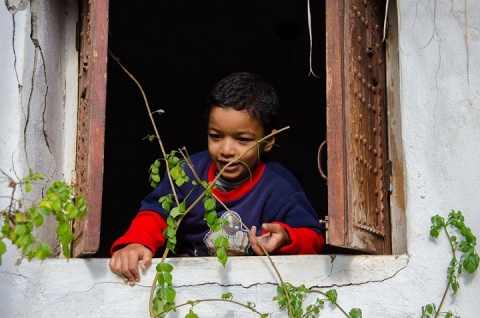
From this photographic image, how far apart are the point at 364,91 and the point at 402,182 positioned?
431 millimetres

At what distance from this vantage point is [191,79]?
354 inches

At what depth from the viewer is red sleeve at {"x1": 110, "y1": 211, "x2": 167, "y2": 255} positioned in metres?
4.28

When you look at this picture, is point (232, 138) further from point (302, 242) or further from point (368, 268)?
point (368, 268)

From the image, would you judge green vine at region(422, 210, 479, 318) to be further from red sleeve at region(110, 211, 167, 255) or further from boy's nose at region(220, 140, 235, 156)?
red sleeve at region(110, 211, 167, 255)

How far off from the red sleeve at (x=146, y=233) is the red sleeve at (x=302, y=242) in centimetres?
53

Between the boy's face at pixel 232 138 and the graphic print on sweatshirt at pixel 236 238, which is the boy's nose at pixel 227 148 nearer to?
the boy's face at pixel 232 138

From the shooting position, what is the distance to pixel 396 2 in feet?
15.0

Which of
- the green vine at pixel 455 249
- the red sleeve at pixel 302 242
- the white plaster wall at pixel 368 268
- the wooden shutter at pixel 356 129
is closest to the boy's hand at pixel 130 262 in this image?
the white plaster wall at pixel 368 268

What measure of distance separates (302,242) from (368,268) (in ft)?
1.19

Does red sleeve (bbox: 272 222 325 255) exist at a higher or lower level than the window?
lower

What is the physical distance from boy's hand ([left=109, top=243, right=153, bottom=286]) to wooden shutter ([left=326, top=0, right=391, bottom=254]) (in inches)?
31.2

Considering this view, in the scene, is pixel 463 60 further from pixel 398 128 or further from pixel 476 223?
pixel 476 223

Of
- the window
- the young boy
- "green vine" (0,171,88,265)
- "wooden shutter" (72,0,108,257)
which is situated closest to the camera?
"green vine" (0,171,88,265)

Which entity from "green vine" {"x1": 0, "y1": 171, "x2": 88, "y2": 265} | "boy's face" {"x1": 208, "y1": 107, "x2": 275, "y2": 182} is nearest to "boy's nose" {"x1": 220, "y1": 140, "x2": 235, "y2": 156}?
"boy's face" {"x1": 208, "y1": 107, "x2": 275, "y2": 182}
